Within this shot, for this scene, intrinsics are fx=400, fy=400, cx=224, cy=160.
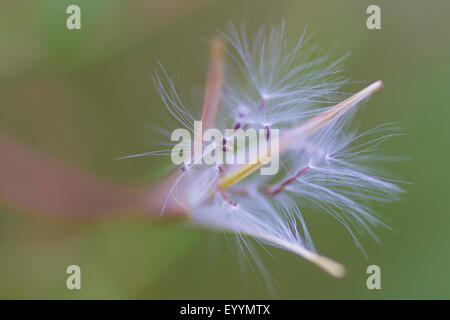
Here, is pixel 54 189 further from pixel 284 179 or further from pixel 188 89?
pixel 284 179

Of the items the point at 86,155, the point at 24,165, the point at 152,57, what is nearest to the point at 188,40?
the point at 152,57

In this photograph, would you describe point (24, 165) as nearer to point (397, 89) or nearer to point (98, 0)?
point (98, 0)

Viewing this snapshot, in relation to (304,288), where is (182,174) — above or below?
above

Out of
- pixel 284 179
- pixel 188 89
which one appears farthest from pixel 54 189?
pixel 284 179

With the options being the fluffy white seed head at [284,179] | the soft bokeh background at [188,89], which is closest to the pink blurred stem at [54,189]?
the soft bokeh background at [188,89]

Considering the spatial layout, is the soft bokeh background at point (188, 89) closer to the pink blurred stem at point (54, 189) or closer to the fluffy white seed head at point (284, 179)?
the pink blurred stem at point (54, 189)

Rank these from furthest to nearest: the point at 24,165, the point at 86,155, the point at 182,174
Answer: the point at 86,155 → the point at 24,165 → the point at 182,174

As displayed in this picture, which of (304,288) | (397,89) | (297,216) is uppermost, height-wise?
(397,89)

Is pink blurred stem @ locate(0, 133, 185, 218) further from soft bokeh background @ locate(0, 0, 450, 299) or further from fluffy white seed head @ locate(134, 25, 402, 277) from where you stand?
fluffy white seed head @ locate(134, 25, 402, 277)
